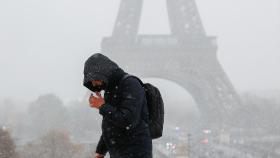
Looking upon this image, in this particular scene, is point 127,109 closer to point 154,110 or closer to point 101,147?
point 154,110

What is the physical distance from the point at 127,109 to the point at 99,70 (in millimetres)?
282

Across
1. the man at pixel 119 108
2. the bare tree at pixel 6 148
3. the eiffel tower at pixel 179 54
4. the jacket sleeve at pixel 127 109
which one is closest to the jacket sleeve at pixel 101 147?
the man at pixel 119 108


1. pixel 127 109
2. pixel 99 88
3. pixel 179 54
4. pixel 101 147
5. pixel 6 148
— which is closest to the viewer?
pixel 127 109

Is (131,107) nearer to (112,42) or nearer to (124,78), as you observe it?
(124,78)

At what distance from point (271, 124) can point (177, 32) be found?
45.8ft

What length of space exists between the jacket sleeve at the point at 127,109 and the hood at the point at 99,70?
12 cm

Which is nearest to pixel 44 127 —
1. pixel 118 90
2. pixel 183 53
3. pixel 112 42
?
pixel 112 42

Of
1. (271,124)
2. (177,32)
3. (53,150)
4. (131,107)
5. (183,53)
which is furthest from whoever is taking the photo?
(271,124)

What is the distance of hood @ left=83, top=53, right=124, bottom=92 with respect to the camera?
2.96 meters

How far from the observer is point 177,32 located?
40.8 m

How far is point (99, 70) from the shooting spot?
2.97 meters

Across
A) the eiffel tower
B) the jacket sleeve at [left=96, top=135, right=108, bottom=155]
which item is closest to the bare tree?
the jacket sleeve at [left=96, top=135, right=108, bottom=155]

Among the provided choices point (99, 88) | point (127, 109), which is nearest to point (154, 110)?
point (127, 109)

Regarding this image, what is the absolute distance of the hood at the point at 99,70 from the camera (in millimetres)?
2965
